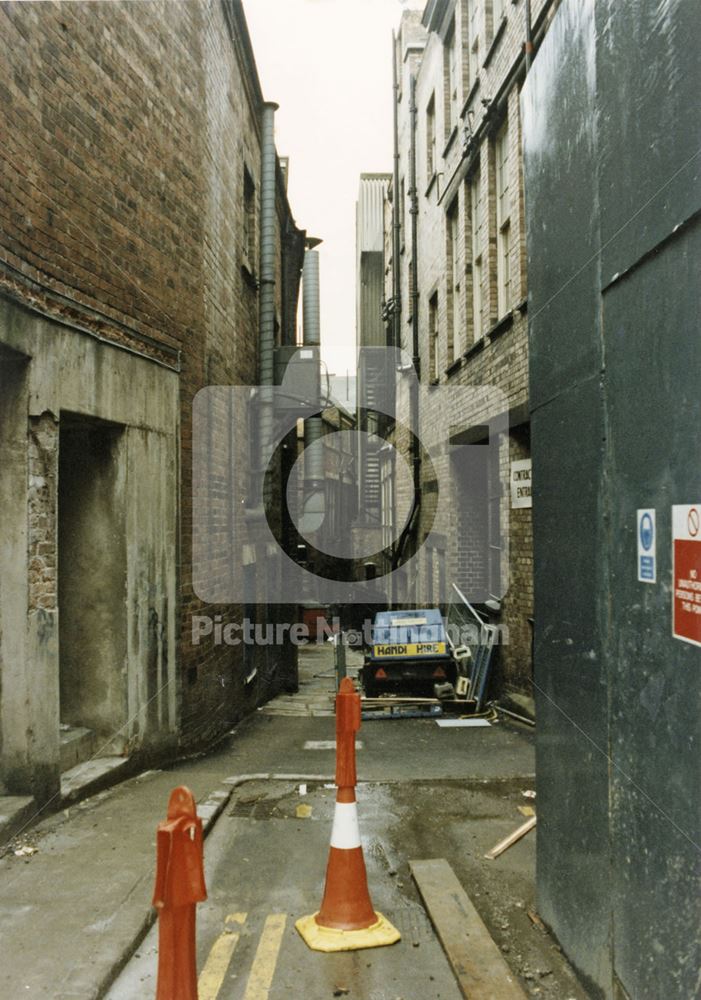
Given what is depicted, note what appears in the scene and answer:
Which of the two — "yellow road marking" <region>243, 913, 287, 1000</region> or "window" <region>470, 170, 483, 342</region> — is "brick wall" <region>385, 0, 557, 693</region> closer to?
"window" <region>470, 170, 483, 342</region>

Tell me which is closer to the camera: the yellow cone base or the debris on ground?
the yellow cone base

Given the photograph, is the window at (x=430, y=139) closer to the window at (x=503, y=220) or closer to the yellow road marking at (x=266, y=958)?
the window at (x=503, y=220)

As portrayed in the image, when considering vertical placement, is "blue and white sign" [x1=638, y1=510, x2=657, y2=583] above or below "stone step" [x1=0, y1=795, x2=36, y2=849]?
above

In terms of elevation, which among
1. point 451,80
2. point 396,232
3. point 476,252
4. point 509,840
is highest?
point 451,80

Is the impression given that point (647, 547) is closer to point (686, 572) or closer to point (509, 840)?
point (686, 572)

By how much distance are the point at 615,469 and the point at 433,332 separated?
44.3 feet

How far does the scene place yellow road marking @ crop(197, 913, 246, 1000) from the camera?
3483 mm

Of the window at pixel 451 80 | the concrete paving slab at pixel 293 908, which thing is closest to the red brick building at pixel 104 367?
the concrete paving slab at pixel 293 908

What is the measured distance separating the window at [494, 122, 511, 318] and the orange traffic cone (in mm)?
7810

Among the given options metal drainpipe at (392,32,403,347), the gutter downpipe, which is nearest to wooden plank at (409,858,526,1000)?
the gutter downpipe

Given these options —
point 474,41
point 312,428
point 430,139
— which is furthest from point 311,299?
point 474,41

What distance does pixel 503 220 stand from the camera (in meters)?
11.0

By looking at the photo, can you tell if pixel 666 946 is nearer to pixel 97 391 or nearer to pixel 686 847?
pixel 686 847

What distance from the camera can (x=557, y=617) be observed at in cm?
385
